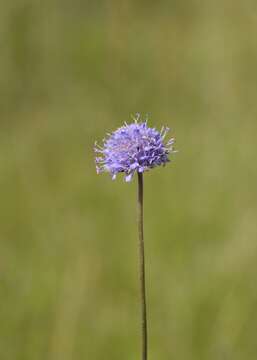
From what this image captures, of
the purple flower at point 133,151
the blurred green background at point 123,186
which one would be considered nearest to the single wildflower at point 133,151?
the purple flower at point 133,151

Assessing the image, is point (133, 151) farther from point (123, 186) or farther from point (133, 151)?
point (123, 186)

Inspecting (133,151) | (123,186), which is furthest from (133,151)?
(123,186)

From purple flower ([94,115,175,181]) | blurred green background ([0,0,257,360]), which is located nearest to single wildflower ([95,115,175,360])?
purple flower ([94,115,175,181])

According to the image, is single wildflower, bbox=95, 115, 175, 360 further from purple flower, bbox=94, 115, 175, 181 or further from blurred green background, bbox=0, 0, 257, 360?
blurred green background, bbox=0, 0, 257, 360

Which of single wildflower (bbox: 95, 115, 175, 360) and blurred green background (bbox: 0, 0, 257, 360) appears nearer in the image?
single wildflower (bbox: 95, 115, 175, 360)

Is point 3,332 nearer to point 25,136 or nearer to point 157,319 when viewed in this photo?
point 157,319
